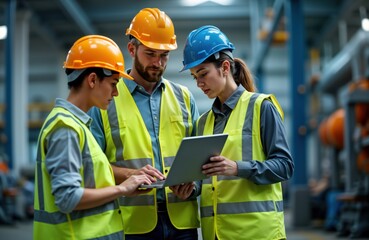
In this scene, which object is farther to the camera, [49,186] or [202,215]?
[202,215]

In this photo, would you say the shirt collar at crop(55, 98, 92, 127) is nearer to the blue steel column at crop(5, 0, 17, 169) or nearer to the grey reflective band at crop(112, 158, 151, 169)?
the grey reflective band at crop(112, 158, 151, 169)

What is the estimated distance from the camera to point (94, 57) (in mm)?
2381

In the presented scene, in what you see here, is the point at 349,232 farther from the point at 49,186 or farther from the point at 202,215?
the point at 49,186

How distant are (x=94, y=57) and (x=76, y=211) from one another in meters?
0.66

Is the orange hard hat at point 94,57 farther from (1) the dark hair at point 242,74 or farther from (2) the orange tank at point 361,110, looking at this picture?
(2) the orange tank at point 361,110

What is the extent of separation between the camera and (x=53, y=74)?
72.8 feet

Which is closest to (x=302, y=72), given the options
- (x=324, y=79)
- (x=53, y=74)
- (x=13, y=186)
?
(x=324, y=79)

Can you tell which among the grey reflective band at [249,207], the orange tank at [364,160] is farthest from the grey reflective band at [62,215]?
the orange tank at [364,160]

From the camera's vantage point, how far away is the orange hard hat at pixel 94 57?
2.37 metres

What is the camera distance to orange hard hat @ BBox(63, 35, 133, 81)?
237 cm

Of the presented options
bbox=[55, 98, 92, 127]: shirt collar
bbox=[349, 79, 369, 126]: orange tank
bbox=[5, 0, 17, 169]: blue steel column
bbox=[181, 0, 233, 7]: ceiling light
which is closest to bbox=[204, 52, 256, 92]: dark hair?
bbox=[55, 98, 92, 127]: shirt collar

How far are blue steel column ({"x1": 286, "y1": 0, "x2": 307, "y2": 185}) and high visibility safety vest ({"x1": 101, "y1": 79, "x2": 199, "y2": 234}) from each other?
7160mm

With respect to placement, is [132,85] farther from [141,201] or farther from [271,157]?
[271,157]

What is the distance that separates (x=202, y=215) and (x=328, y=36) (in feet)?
55.4
